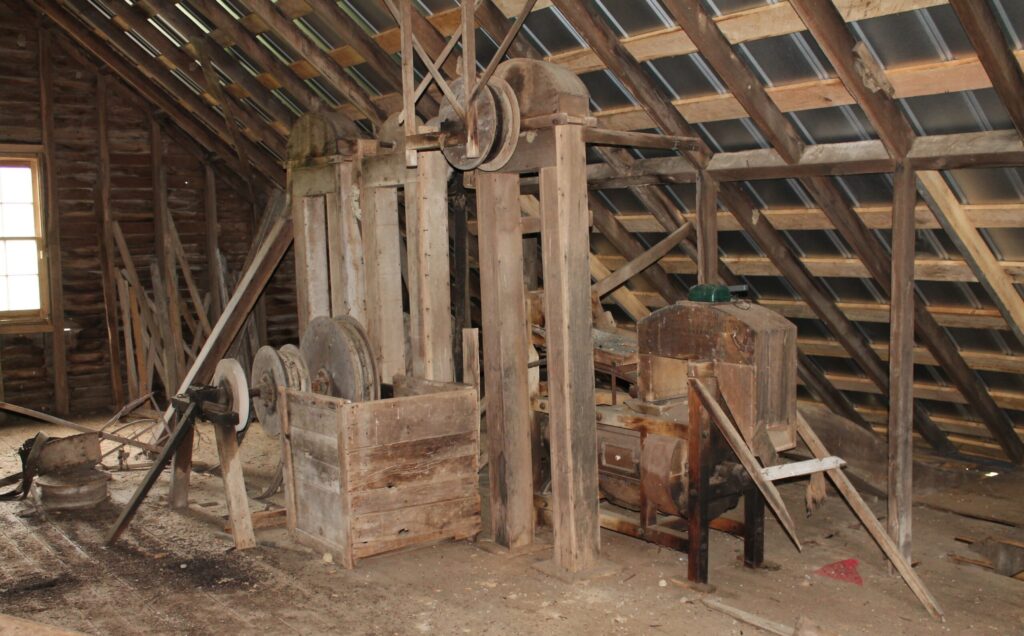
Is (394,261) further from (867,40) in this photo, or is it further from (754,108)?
(867,40)

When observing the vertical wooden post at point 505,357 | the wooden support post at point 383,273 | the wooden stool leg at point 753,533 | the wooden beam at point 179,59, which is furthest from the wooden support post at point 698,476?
the wooden beam at point 179,59

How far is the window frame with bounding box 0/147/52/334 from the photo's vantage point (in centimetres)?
909

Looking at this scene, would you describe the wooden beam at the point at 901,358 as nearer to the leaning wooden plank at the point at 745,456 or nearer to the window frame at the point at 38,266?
the leaning wooden plank at the point at 745,456

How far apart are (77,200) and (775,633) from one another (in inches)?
319

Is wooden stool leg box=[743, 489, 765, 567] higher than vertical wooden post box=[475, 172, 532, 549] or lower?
lower

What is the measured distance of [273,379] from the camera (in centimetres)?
548

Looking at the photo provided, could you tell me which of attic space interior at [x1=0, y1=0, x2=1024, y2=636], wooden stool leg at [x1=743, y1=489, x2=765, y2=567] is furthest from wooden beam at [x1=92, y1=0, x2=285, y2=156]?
wooden stool leg at [x1=743, y1=489, x2=765, y2=567]

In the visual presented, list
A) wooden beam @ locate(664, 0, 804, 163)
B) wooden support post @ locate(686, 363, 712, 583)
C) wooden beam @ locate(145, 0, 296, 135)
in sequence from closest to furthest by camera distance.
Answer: wooden beam @ locate(664, 0, 804, 163) < wooden support post @ locate(686, 363, 712, 583) < wooden beam @ locate(145, 0, 296, 135)

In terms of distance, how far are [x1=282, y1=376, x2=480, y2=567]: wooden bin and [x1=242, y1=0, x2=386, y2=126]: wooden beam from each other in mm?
2272

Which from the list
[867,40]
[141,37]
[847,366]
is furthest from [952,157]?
[141,37]

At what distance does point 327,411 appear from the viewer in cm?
486

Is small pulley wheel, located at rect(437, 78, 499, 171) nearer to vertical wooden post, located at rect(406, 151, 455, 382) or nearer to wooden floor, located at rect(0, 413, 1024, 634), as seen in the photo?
vertical wooden post, located at rect(406, 151, 455, 382)

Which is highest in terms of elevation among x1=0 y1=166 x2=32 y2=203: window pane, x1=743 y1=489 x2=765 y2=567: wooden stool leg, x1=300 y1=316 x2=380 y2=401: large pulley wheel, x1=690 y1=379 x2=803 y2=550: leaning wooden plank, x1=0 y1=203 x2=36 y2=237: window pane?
x1=0 y1=166 x2=32 y2=203: window pane

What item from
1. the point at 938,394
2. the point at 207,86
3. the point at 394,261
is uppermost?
the point at 207,86
